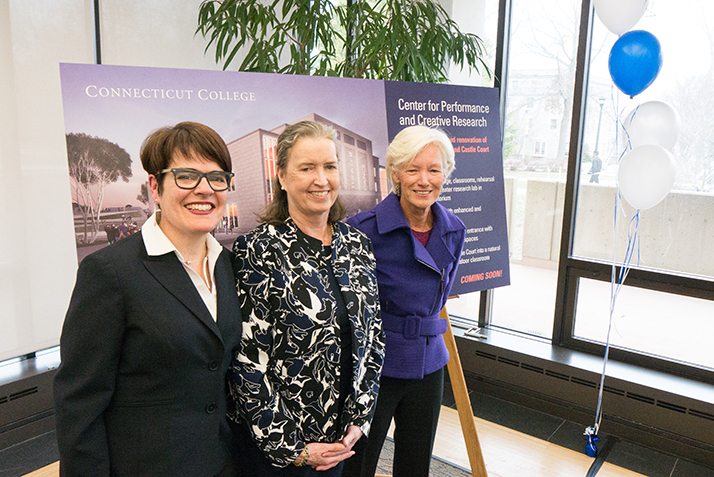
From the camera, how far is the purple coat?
1.83 m

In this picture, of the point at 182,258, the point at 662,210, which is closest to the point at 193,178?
the point at 182,258

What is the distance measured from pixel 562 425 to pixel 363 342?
8.07 feet

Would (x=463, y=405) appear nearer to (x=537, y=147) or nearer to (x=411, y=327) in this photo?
(x=411, y=327)

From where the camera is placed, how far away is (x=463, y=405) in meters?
2.35

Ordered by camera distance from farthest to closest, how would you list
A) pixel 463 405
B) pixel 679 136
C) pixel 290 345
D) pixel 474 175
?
pixel 679 136 → pixel 474 175 → pixel 463 405 → pixel 290 345

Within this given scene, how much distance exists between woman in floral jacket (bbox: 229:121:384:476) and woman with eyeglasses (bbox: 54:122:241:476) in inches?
3.7

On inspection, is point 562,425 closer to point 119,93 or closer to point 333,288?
point 333,288

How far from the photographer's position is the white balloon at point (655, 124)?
273 cm

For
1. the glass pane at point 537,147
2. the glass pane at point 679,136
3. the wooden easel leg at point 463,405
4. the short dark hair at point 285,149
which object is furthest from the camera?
the glass pane at point 537,147

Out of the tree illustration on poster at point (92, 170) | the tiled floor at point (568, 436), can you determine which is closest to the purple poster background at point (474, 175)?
the tiled floor at point (568, 436)

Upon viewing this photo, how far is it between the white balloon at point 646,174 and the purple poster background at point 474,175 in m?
0.66

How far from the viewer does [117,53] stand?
3.22 meters

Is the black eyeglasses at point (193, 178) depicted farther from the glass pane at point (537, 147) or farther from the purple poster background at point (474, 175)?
the glass pane at point (537, 147)

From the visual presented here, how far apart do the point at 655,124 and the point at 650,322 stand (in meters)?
1.37
